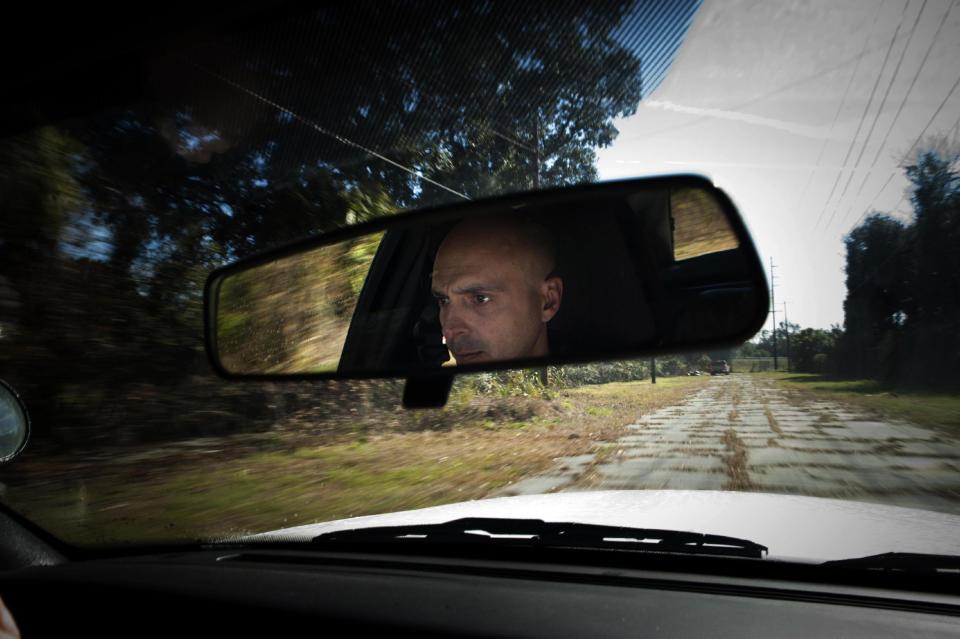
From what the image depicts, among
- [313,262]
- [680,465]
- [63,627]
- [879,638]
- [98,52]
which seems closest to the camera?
[879,638]

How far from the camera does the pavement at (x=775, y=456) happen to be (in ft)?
14.3

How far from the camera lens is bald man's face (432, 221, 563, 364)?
244cm

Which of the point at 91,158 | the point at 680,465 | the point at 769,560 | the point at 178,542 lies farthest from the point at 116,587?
the point at 91,158

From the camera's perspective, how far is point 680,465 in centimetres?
550

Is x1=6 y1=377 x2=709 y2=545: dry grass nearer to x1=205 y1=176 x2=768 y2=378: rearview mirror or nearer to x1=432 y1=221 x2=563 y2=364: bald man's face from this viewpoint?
x1=205 y1=176 x2=768 y2=378: rearview mirror

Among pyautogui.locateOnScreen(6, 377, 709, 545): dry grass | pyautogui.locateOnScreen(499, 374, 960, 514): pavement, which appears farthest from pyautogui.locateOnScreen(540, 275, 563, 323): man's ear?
pyautogui.locateOnScreen(6, 377, 709, 545): dry grass

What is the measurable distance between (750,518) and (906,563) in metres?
0.64

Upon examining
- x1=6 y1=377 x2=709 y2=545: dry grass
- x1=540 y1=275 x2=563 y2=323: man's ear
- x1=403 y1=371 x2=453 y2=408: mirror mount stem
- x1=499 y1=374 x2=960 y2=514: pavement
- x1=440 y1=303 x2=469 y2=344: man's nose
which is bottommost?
x1=6 y1=377 x2=709 y2=545: dry grass

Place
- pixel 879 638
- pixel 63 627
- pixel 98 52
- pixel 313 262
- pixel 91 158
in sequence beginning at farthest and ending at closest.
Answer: pixel 91 158 → pixel 98 52 → pixel 313 262 → pixel 63 627 → pixel 879 638

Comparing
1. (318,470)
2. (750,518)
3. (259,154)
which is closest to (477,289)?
(750,518)

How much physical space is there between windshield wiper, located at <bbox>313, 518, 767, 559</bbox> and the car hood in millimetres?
70

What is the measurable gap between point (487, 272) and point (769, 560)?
58.9 inches

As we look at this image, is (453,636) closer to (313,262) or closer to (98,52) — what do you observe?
(313,262)

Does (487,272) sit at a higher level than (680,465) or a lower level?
higher
